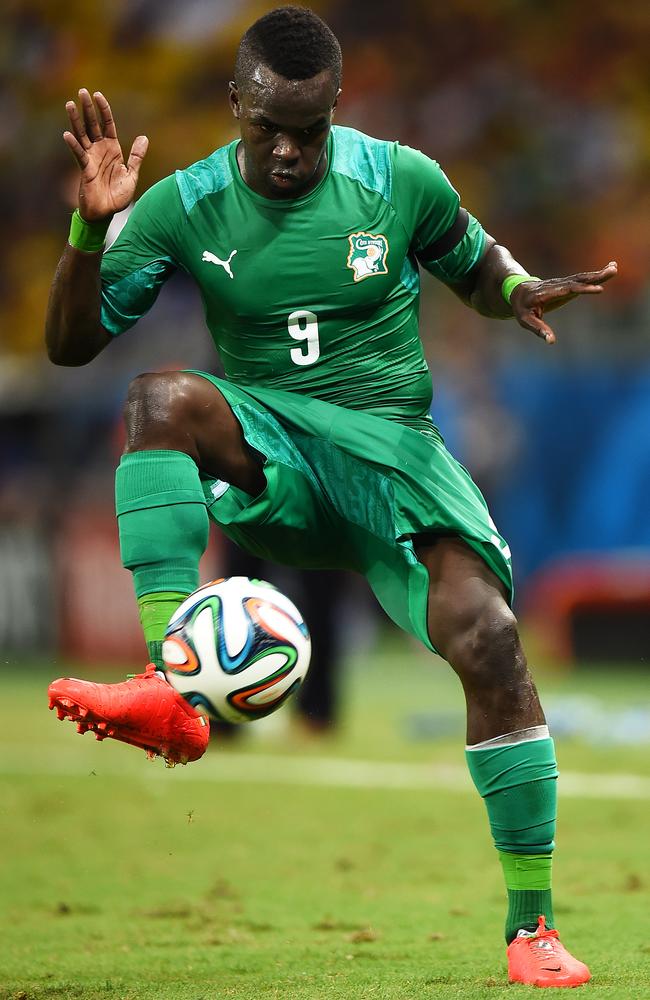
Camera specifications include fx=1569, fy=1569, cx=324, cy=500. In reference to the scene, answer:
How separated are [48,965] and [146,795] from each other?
4107 mm

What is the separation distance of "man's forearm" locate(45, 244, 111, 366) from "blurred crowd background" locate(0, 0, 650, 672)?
1250 cm

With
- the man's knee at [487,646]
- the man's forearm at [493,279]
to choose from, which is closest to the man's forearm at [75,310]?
the man's forearm at [493,279]

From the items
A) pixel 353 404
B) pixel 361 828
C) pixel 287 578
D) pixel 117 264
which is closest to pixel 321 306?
pixel 353 404

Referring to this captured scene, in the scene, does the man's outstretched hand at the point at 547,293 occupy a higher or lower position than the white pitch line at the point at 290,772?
higher

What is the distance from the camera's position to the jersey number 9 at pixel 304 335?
4.73 m

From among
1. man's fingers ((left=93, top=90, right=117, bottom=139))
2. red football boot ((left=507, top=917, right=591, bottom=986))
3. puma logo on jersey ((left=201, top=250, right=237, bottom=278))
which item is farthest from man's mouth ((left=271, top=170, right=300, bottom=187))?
red football boot ((left=507, top=917, right=591, bottom=986))

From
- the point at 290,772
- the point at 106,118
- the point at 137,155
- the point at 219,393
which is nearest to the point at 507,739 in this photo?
the point at 219,393

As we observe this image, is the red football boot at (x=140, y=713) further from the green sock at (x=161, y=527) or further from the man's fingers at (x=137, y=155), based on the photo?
the man's fingers at (x=137, y=155)

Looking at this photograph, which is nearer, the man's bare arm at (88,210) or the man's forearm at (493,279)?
the man's bare arm at (88,210)

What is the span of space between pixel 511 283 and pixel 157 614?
1.50m

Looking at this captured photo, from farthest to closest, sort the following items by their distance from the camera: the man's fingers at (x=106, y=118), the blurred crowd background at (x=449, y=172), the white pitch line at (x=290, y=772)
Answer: the blurred crowd background at (x=449, y=172) < the white pitch line at (x=290, y=772) < the man's fingers at (x=106, y=118)

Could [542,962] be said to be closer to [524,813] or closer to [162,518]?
[524,813]

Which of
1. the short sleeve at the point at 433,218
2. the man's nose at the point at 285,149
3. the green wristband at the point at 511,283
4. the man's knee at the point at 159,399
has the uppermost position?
the man's nose at the point at 285,149

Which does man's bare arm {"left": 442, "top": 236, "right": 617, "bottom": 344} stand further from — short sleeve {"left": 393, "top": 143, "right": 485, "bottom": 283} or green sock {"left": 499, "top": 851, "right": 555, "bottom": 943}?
green sock {"left": 499, "top": 851, "right": 555, "bottom": 943}
